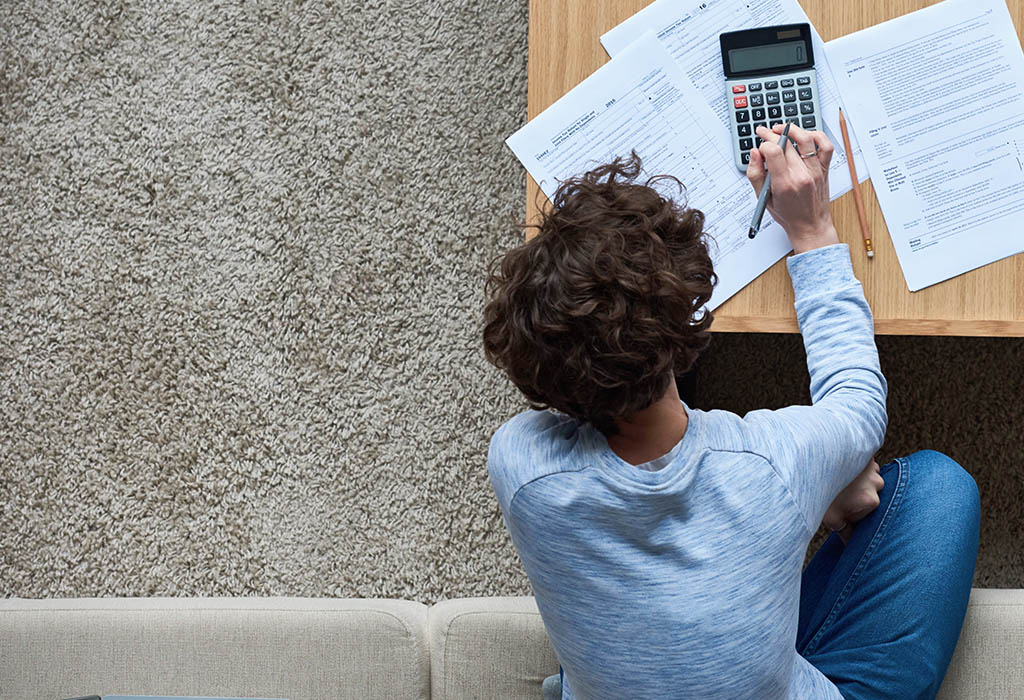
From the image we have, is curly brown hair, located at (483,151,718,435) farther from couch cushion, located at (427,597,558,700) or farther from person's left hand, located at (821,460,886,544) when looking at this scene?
couch cushion, located at (427,597,558,700)

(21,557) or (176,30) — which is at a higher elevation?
(176,30)

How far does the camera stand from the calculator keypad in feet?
3.25

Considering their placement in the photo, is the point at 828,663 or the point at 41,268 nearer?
the point at 828,663

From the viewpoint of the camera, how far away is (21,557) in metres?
1.47

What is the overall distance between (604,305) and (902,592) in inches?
20.4

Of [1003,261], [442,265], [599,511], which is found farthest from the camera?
[442,265]

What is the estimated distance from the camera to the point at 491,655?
112 centimetres

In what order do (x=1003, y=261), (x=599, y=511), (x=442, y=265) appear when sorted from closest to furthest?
(x=599, y=511) → (x=1003, y=261) → (x=442, y=265)

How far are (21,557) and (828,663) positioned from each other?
123 cm

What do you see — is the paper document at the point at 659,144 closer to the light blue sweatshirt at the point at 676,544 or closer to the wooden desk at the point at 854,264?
the wooden desk at the point at 854,264

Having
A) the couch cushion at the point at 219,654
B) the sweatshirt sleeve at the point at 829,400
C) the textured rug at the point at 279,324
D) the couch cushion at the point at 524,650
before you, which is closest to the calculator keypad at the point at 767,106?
the sweatshirt sleeve at the point at 829,400

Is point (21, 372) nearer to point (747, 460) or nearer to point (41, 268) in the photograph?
point (41, 268)

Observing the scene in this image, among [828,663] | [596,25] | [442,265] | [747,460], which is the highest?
[596,25]

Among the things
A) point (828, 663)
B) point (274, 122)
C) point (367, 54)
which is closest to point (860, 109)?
point (828, 663)
